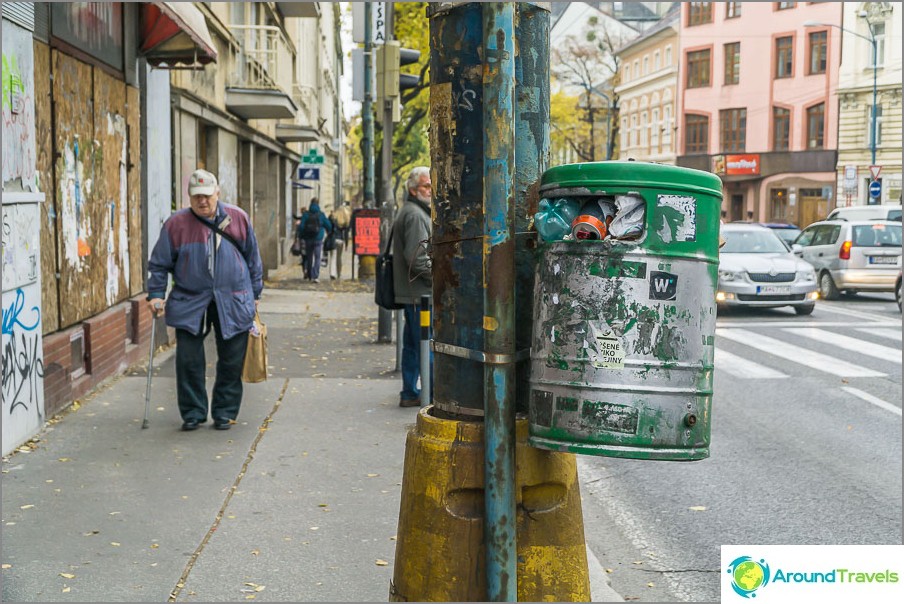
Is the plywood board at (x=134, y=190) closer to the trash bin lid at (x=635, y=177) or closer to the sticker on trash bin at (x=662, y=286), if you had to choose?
the trash bin lid at (x=635, y=177)

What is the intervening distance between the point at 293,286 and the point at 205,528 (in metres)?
17.3

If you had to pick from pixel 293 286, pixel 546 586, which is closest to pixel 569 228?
pixel 546 586

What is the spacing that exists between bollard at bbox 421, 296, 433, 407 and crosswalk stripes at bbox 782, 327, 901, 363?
21.5 feet

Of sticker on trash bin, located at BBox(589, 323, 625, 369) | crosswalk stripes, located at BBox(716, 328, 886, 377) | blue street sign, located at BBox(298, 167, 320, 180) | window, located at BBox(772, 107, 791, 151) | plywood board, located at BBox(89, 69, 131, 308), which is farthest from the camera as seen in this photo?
window, located at BBox(772, 107, 791, 151)

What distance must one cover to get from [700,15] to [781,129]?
9.21m

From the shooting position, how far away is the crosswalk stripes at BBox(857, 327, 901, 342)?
595 inches

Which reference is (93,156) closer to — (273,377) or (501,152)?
(273,377)

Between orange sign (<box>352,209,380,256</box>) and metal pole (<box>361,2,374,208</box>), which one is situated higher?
metal pole (<box>361,2,374,208</box>)

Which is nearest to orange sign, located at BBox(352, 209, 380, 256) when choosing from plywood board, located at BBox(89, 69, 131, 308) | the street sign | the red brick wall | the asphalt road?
A: the street sign

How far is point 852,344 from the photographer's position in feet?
46.3

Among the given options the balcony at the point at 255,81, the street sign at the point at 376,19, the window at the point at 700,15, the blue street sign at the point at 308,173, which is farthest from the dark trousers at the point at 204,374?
the window at the point at 700,15

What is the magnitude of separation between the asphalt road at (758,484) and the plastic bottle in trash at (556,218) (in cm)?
239

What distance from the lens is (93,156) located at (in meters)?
9.62

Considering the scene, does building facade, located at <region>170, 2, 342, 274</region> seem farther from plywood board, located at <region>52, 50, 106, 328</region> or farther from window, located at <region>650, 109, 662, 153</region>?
window, located at <region>650, 109, 662, 153</region>
